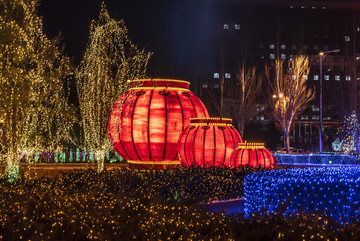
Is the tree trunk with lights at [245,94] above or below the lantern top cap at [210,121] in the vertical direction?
above

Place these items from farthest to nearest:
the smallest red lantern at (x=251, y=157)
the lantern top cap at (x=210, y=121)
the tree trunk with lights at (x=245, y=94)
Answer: the tree trunk with lights at (x=245, y=94) < the lantern top cap at (x=210, y=121) < the smallest red lantern at (x=251, y=157)

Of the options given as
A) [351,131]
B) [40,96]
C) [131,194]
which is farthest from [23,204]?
[351,131]

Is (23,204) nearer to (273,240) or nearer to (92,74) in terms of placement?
(273,240)

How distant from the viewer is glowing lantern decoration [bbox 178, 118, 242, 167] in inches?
657

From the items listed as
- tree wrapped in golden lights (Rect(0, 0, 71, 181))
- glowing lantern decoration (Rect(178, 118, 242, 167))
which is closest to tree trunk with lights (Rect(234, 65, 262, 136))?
glowing lantern decoration (Rect(178, 118, 242, 167))

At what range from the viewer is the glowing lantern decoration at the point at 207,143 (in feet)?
54.7

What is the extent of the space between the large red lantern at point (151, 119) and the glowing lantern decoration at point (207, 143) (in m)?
0.95

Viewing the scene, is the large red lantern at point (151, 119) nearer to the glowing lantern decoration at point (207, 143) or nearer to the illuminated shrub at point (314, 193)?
the glowing lantern decoration at point (207, 143)

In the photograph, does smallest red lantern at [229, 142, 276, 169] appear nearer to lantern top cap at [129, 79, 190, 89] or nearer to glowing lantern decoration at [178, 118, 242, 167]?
glowing lantern decoration at [178, 118, 242, 167]

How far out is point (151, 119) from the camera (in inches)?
697

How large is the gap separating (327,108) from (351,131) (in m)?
57.5

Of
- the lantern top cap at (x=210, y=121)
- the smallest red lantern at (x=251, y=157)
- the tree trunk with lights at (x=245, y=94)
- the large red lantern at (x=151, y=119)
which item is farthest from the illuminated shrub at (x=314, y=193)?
the tree trunk with lights at (x=245, y=94)

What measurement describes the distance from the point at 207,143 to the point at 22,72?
19.5ft

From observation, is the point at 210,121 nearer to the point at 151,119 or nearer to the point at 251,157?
the point at 251,157
